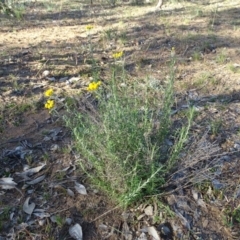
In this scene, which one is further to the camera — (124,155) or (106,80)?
(106,80)

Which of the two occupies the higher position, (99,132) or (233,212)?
(99,132)

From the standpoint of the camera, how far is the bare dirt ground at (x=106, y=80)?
2.50 m

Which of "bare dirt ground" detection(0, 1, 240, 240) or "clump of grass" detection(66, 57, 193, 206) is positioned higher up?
"clump of grass" detection(66, 57, 193, 206)

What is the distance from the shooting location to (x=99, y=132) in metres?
2.52

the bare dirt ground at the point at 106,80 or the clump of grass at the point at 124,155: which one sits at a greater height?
the clump of grass at the point at 124,155

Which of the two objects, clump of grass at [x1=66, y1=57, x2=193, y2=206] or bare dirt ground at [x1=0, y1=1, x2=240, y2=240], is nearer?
clump of grass at [x1=66, y1=57, x2=193, y2=206]

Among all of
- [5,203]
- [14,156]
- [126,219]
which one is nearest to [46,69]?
[14,156]

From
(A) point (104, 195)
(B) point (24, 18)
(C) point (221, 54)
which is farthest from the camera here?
(B) point (24, 18)

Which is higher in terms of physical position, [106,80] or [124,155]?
[124,155]

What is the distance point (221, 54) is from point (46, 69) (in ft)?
8.71

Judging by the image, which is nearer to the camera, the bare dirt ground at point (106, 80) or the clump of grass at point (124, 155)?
the clump of grass at point (124, 155)

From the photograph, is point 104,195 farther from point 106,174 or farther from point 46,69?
point 46,69

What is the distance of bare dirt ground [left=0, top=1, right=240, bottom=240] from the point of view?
2500 millimetres

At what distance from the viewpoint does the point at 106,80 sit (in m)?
4.38
